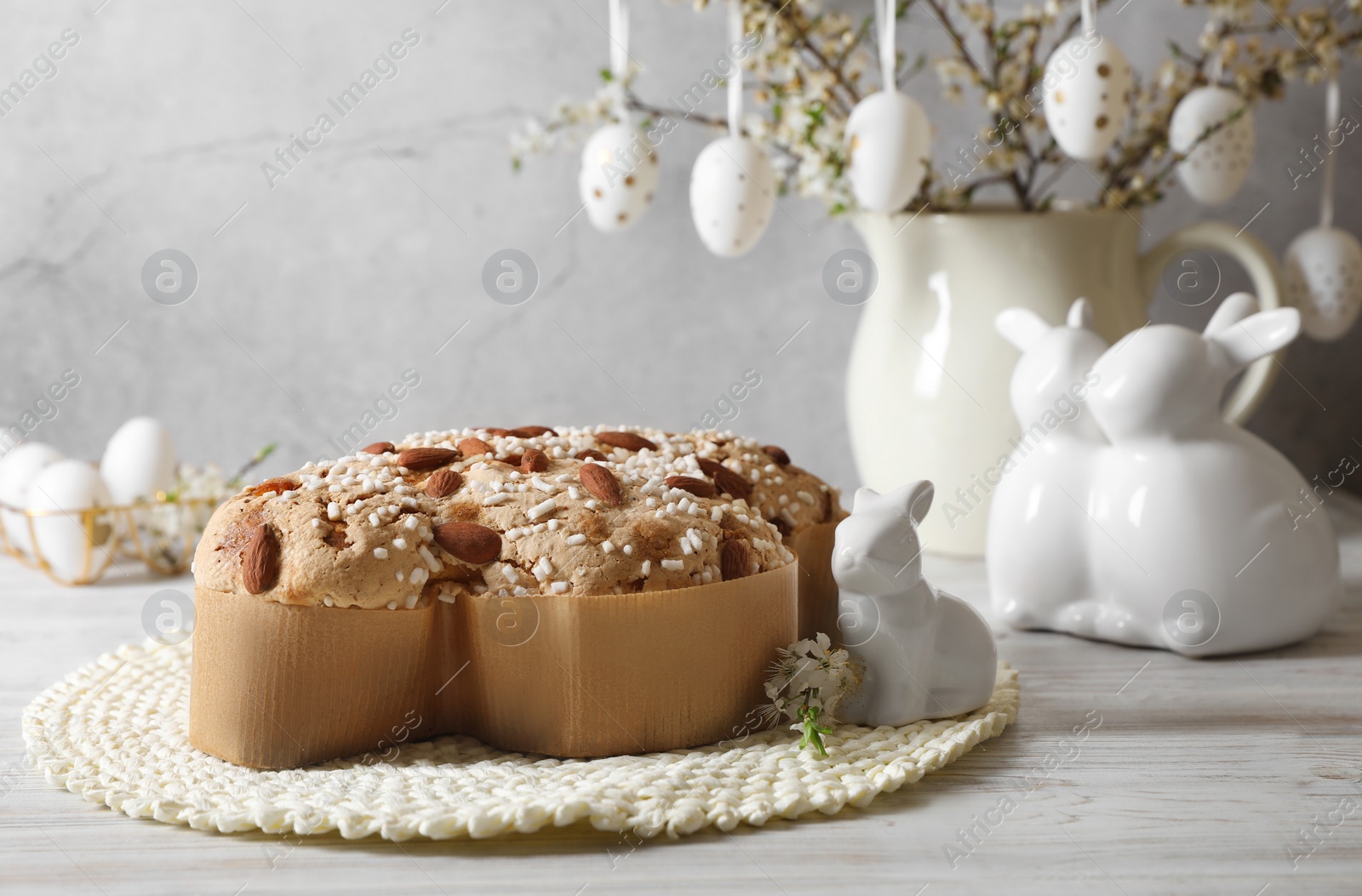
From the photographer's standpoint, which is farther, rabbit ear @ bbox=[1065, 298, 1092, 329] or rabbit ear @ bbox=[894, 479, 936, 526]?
rabbit ear @ bbox=[1065, 298, 1092, 329]

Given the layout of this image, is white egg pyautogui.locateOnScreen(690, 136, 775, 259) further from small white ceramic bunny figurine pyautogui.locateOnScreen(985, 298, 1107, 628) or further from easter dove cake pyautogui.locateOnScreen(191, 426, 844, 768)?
easter dove cake pyautogui.locateOnScreen(191, 426, 844, 768)

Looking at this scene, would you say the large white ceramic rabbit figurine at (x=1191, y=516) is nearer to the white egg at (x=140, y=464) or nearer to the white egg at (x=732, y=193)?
the white egg at (x=732, y=193)

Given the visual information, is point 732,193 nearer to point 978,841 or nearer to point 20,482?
point 978,841

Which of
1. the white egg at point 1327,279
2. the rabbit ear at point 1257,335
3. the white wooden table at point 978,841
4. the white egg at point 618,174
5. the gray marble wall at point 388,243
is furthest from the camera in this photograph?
the gray marble wall at point 388,243

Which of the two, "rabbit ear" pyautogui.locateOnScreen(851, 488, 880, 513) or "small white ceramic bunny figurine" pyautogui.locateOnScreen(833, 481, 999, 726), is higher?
"rabbit ear" pyautogui.locateOnScreen(851, 488, 880, 513)

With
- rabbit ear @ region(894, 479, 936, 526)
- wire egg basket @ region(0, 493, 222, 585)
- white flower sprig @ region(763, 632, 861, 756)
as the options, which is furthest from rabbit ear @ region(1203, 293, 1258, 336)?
wire egg basket @ region(0, 493, 222, 585)

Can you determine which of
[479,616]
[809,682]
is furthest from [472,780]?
[809,682]

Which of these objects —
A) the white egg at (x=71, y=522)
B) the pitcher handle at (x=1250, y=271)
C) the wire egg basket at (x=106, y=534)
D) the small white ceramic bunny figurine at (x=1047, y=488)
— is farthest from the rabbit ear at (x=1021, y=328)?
the white egg at (x=71, y=522)
